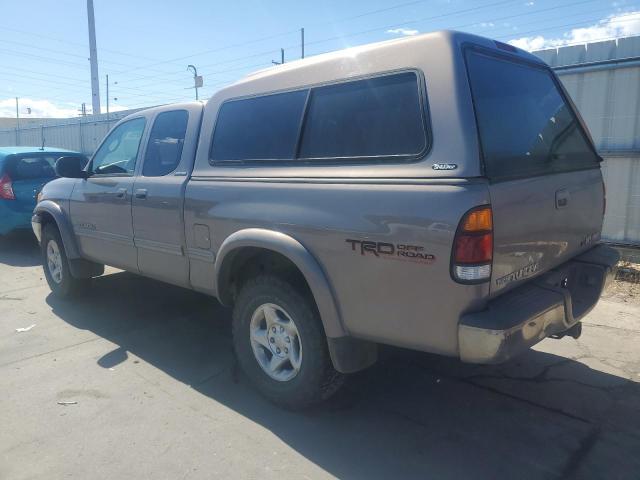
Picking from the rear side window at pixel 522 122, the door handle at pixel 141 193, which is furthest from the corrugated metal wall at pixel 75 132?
the rear side window at pixel 522 122

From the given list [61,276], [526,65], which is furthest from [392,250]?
[61,276]

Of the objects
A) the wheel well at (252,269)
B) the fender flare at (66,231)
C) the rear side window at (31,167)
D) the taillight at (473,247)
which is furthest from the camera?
the rear side window at (31,167)

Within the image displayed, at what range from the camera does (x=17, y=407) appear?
3549 millimetres

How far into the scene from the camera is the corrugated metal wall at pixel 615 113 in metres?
6.75

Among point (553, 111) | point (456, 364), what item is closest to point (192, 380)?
point (456, 364)

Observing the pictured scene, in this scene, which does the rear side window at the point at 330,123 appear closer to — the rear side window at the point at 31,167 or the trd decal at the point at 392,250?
the trd decal at the point at 392,250

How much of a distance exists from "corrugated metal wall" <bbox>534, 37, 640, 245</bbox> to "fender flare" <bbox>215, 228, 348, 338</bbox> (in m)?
5.59

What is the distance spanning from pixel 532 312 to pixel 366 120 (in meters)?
1.37

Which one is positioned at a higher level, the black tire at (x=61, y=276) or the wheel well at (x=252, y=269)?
the wheel well at (x=252, y=269)

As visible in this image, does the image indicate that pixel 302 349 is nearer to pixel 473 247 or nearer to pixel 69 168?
pixel 473 247

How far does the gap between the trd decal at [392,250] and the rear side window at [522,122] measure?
1.63 feet

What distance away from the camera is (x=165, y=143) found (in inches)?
174

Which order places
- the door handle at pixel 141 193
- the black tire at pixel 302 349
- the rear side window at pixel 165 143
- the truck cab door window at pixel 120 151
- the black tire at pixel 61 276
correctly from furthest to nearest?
1. the black tire at pixel 61 276
2. the truck cab door window at pixel 120 151
3. the door handle at pixel 141 193
4. the rear side window at pixel 165 143
5. the black tire at pixel 302 349

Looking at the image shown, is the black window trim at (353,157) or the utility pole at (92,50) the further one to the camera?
the utility pole at (92,50)
